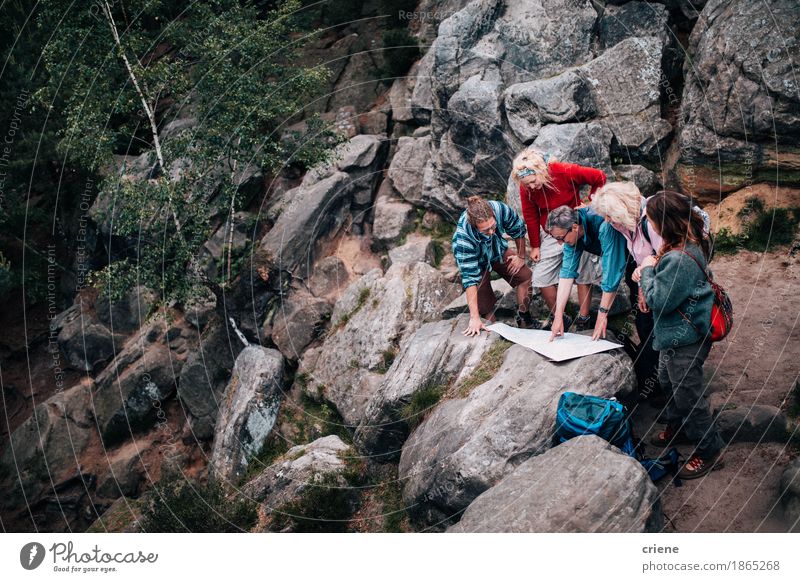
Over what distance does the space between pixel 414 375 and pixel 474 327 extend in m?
1.36

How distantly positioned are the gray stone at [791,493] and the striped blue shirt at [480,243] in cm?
445

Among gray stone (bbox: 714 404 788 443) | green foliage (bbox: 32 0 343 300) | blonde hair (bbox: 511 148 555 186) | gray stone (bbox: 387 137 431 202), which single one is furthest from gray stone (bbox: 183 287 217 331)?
gray stone (bbox: 714 404 788 443)

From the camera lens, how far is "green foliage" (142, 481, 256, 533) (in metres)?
11.3

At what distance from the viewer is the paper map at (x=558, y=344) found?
8828 mm

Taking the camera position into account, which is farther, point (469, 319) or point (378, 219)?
point (378, 219)

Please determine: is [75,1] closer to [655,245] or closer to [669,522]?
[655,245]

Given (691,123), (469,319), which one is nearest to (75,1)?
(469,319)

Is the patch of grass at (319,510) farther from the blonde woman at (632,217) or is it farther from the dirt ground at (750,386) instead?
the blonde woman at (632,217)

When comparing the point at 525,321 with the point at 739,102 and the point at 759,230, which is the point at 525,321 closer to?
the point at 759,230

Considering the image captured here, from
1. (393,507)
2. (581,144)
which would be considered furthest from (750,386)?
(581,144)

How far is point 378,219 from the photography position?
56.6 ft

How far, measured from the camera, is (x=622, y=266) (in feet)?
28.1

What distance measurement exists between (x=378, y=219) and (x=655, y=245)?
10.1 metres

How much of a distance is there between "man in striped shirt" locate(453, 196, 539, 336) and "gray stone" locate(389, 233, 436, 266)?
4508 millimetres
